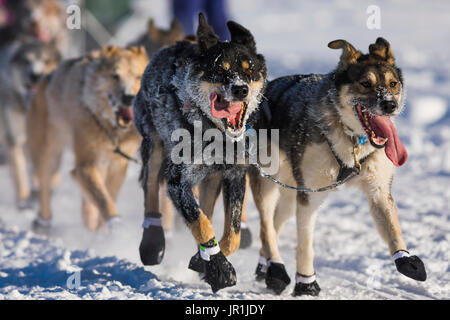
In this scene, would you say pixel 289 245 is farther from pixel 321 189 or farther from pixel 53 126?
pixel 53 126

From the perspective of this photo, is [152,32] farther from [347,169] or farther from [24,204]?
[347,169]

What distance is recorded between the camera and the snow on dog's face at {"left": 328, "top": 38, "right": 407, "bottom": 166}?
2.84m

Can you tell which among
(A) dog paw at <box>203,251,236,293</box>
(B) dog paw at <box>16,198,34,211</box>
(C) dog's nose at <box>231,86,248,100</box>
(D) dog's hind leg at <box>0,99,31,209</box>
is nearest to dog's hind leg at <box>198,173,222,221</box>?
(A) dog paw at <box>203,251,236,293</box>

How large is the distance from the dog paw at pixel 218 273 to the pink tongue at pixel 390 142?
95 cm

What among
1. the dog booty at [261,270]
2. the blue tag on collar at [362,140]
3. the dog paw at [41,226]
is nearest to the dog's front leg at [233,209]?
the dog booty at [261,270]

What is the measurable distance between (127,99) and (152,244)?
1211 millimetres

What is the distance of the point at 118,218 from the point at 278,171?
4.30ft

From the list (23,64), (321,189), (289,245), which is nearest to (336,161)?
(321,189)

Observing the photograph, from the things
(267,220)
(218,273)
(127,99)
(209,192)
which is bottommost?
(218,273)

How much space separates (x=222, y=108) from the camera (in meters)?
2.97

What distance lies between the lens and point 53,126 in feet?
16.9

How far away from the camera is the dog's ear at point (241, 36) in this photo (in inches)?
124

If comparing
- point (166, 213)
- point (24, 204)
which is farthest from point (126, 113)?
point (24, 204)

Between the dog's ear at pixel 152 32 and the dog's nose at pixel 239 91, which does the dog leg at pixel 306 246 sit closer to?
the dog's nose at pixel 239 91
